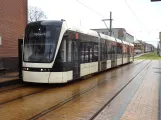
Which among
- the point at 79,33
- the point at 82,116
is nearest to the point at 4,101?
the point at 82,116

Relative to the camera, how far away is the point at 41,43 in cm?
1272

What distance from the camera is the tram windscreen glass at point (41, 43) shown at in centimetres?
1250

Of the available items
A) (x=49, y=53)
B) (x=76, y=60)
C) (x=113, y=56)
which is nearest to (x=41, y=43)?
(x=49, y=53)

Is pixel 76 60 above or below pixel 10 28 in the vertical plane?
below

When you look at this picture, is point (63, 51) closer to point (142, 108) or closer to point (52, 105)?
point (52, 105)

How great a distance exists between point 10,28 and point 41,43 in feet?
22.8

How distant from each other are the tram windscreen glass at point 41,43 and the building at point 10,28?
4.64 metres

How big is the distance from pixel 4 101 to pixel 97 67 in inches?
410

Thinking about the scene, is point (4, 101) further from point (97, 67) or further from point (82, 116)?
point (97, 67)

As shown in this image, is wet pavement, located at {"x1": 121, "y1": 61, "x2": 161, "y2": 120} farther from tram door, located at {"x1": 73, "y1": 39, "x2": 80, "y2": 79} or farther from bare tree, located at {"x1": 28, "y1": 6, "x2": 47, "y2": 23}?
bare tree, located at {"x1": 28, "y1": 6, "x2": 47, "y2": 23}

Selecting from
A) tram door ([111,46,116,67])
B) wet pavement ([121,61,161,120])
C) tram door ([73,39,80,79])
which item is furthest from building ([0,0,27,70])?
wet pavement ([121,61,161,120])

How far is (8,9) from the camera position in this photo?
61.2ft

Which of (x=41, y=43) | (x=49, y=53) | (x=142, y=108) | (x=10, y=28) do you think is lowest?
(x=142, y=108)

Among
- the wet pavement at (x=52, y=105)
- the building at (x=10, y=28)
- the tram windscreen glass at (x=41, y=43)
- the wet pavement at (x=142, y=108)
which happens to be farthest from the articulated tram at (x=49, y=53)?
the building at (x=10, y=28)
